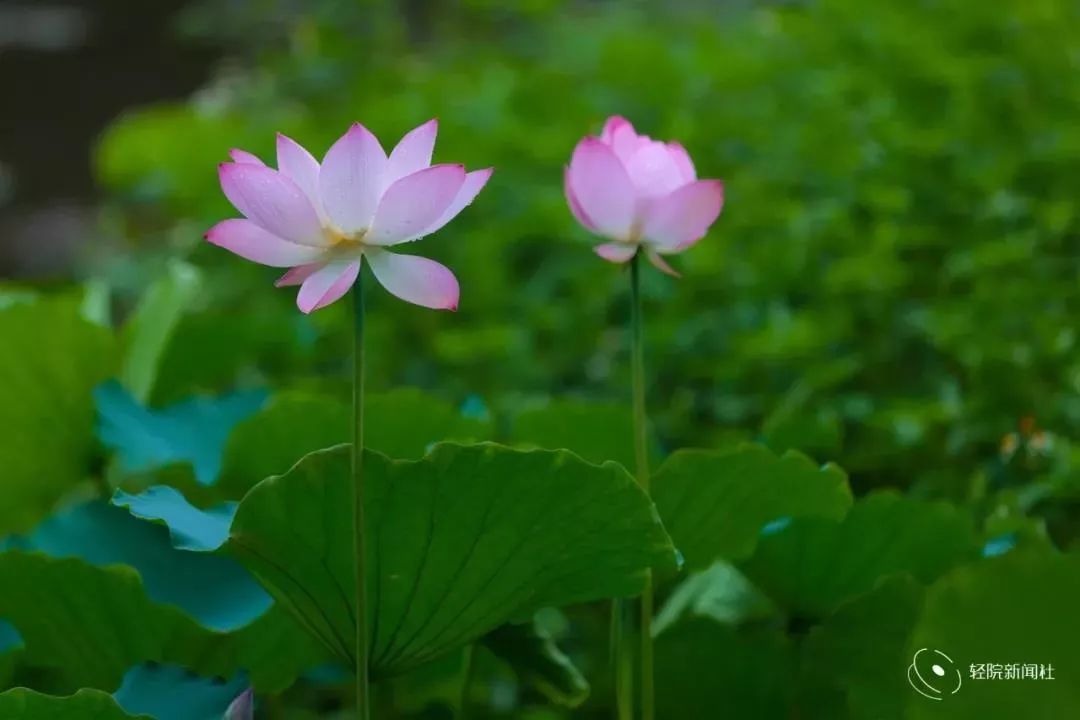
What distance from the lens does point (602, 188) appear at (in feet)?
2.15

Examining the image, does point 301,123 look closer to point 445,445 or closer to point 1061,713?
point 445,445

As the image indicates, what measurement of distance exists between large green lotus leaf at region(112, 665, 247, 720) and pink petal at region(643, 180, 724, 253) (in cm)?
32

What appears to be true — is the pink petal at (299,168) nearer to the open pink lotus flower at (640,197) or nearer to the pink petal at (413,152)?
the pink petal at (413,152)

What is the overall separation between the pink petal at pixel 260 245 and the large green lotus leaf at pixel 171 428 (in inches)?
11.8

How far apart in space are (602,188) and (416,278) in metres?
0.13

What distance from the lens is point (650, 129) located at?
2074 mm

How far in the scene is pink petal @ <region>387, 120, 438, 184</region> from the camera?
0.59 metres

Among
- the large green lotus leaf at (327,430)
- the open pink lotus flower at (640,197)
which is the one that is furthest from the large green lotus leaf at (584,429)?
the open pink lotus flower at (640,197)

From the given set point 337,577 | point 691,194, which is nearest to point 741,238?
point 691,194

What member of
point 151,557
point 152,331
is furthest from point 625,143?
point 152,331

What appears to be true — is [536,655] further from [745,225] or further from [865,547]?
[745,225]

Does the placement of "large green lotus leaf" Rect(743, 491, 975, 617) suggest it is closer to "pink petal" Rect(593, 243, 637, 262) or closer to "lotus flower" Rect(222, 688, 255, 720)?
"pink petal" Rect(593, 243, 637, 262)

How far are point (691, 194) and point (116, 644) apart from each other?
406 mm

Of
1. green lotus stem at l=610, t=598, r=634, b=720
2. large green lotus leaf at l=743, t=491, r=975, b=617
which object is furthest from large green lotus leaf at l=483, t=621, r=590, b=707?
large green lotus leaf at l=743, t=491, r=975, b=617
